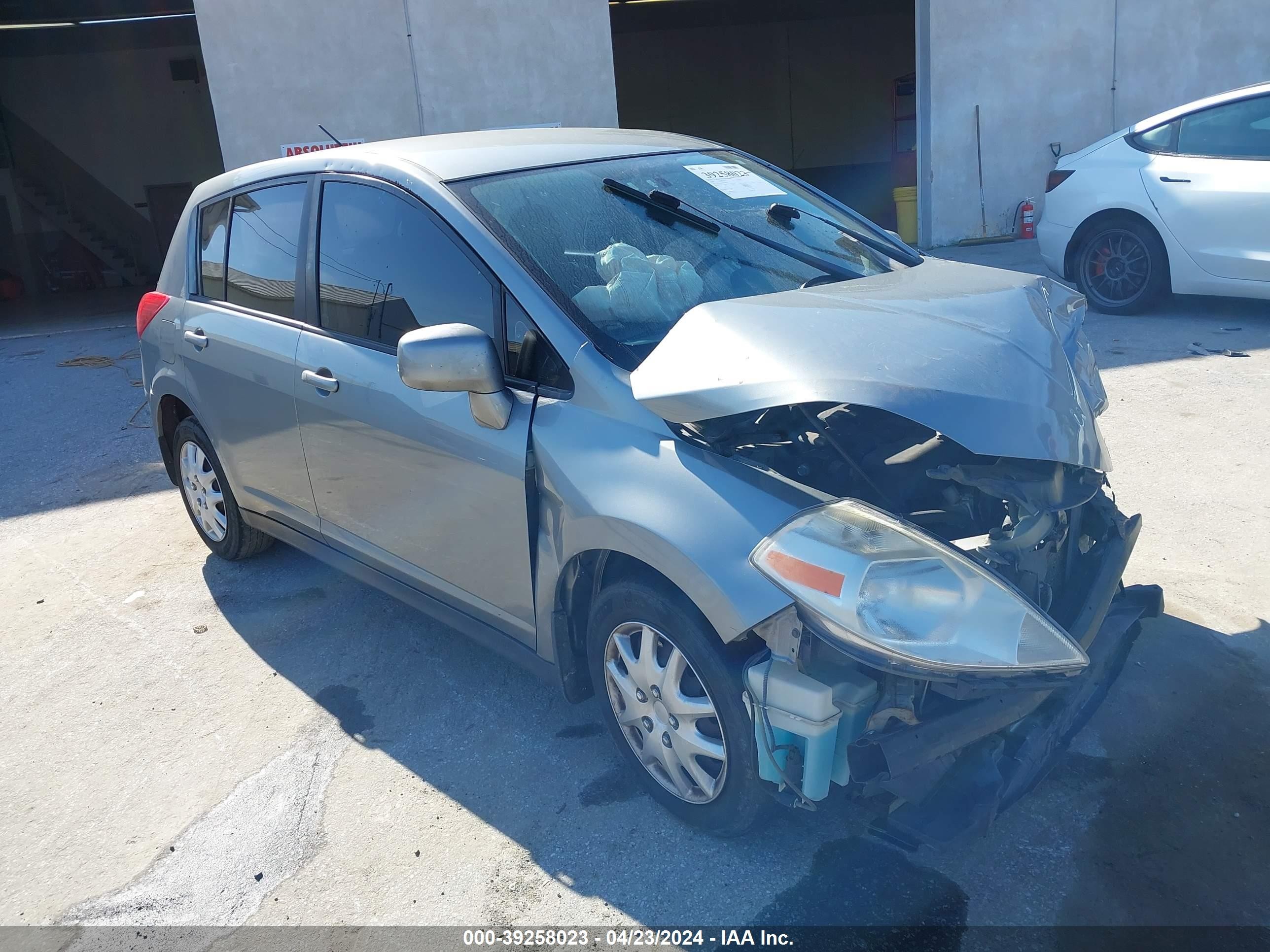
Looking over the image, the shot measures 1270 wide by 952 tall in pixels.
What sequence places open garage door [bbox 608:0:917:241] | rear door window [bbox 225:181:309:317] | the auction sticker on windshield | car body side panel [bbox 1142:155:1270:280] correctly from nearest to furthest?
the auction sticker on windshield
rear door window [bbox 225:181:309:317]
car body side panel [bbox 1142:155:1270:280]
open garage door [bbox 608:0:917:241]

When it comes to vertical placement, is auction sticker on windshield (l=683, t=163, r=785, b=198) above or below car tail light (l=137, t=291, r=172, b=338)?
above

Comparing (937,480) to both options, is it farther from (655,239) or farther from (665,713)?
(655,239)

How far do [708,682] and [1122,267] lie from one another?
267 inches

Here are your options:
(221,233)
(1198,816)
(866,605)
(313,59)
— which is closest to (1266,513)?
(1198,816)

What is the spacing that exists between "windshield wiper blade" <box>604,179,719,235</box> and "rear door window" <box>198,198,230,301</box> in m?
1.88

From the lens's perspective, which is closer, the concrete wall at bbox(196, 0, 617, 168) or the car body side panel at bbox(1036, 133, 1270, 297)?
the car body side panel at bbox(1036, 133, 1270, 297)

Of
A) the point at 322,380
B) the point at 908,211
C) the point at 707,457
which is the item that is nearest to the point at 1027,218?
the point at 908,211

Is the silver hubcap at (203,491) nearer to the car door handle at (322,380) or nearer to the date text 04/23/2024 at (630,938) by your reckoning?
the car door handle at (322,380)

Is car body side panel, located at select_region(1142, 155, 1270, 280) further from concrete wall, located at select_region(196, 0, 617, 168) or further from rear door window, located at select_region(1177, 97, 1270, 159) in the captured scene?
concrete wall, located at select_region(196, 0, 617, 168)

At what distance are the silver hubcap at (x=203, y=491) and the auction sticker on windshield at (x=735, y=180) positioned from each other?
2.55 metres

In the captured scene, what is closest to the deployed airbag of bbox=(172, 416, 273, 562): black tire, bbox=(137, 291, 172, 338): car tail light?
bbox=(172, 416, 273, 562): black tire

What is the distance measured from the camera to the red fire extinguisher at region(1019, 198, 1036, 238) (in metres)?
13.0

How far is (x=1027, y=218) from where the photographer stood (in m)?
13.1

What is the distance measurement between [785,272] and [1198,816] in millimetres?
1961
